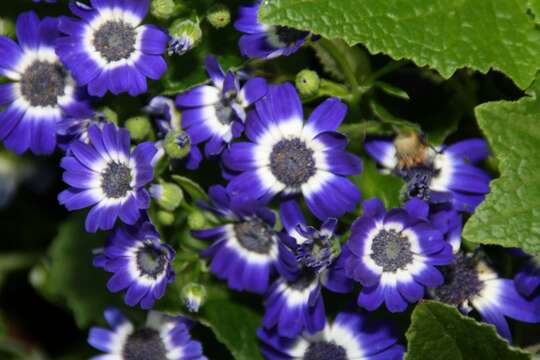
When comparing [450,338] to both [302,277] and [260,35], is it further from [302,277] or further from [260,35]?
[260,35]

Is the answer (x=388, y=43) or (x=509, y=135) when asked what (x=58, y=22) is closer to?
(x=388, y=43)

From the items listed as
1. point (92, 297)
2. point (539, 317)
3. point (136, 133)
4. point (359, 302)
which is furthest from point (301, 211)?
point (92, 297)

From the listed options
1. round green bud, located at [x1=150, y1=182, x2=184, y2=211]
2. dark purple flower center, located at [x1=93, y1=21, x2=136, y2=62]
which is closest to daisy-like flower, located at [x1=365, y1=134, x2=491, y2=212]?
round green bud, located at [x1=150, y1=182, x2=184, y2=211]

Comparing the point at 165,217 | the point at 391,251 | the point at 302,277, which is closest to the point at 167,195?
the point at 165,217

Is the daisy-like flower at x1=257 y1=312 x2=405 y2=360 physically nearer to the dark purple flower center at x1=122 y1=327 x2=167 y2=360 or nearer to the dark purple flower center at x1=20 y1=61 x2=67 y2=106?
the dark purple flower center at x1=122 y1=327 x2=167 y2=360

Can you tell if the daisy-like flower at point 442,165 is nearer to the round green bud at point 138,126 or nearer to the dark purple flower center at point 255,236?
the dark purple flower center at point 255,236
